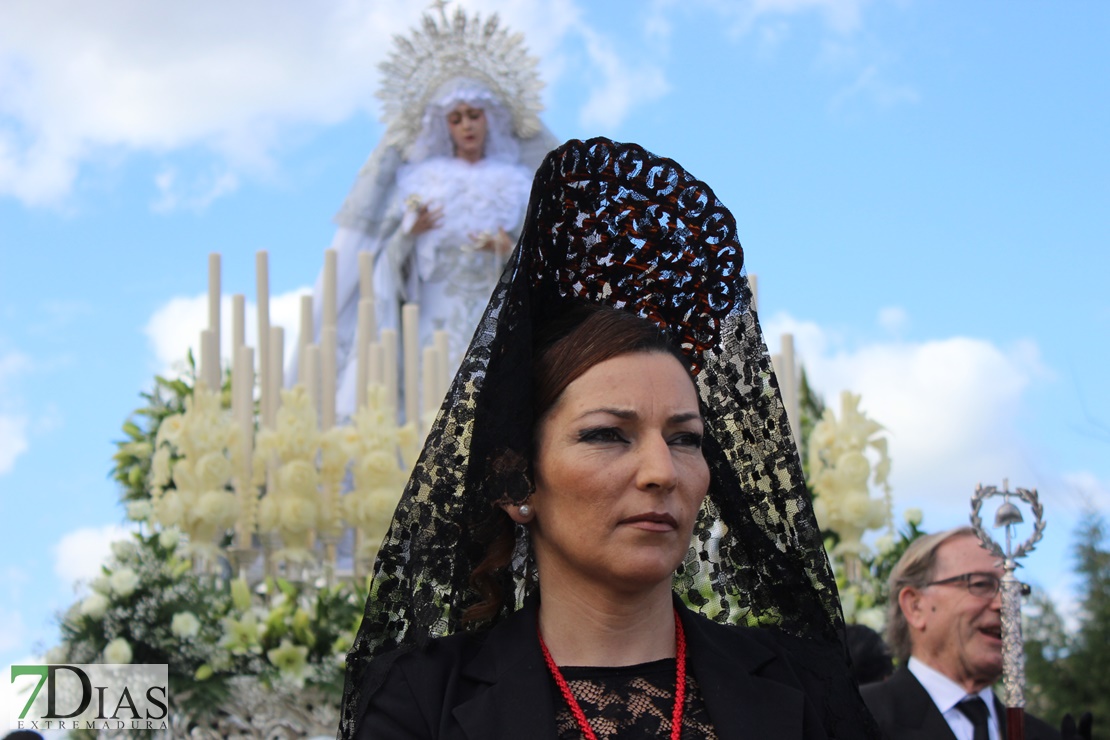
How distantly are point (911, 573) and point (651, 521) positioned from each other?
195cm

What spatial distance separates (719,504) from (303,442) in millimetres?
2833

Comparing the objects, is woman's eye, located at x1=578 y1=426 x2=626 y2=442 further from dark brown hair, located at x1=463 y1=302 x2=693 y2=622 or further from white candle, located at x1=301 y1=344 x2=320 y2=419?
white candle, located at x1=301 y1=344 x2=320 y2=419

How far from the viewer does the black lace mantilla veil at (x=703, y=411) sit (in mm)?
1863

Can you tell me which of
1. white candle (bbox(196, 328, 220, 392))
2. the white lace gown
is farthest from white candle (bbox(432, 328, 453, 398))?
the white lace gown

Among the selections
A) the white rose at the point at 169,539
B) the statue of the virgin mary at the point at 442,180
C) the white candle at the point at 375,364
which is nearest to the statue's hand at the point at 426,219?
the statue of the virgin mary at the point at 442,180

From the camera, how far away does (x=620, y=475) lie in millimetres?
1733

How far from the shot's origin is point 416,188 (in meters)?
8.26

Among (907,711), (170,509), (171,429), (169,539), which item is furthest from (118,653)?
(907,711)

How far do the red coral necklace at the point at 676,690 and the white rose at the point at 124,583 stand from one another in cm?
274

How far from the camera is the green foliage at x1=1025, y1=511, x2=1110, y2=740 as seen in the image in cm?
605

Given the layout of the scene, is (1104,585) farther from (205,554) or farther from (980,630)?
(205,554)

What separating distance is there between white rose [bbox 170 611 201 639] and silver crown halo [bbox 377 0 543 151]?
4.70 m

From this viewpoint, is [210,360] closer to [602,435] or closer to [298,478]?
[298,478]

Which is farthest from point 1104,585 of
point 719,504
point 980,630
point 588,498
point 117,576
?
point 588,498
